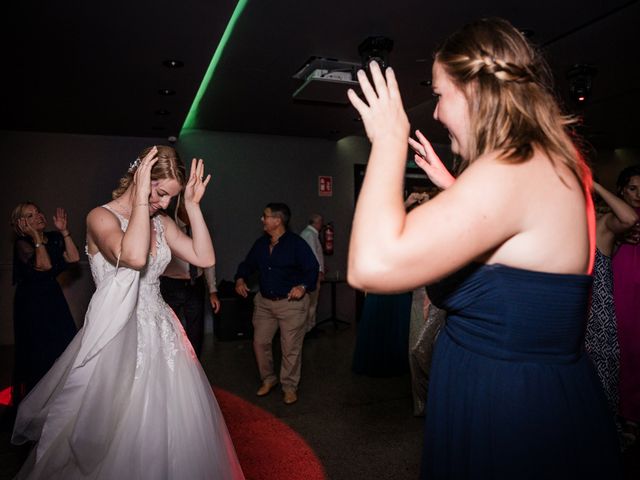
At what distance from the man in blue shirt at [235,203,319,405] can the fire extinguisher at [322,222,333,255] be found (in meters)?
2.87

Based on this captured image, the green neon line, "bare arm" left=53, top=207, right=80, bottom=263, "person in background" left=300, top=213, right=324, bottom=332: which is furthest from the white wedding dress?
"person in background" left=300, top=213, right=324, bottom=332

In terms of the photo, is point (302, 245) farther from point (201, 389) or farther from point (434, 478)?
point (434, 478)

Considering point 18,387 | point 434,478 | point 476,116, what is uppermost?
point 476,116

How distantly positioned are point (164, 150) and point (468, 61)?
1565 millimetres

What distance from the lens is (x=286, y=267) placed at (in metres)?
4.13

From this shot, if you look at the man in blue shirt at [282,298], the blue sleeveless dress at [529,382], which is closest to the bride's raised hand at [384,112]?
the blue sleeveless dress at [529,382]

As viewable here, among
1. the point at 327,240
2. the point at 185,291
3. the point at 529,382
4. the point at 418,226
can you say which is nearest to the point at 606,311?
the point at 529,382

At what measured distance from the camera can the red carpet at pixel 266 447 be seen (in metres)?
2.67

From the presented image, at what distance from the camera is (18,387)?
3.49m

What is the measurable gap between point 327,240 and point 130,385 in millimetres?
5492

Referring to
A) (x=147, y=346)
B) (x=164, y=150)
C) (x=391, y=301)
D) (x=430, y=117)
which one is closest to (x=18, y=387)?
(x=147, y=346)

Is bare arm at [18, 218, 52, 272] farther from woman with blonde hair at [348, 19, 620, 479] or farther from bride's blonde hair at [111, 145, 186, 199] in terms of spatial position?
woman with blonde hair at [348, 19, 620, 479]

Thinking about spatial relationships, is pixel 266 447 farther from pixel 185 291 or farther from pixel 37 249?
pixel 37 249

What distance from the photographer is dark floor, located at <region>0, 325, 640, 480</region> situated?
2.74m
